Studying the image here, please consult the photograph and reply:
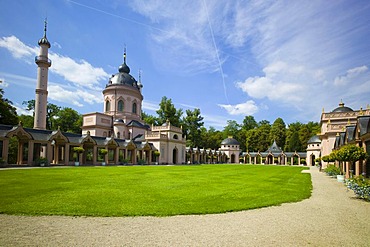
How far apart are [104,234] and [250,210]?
198 inches

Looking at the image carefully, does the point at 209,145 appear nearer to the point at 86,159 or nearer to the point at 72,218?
the point at 86,159

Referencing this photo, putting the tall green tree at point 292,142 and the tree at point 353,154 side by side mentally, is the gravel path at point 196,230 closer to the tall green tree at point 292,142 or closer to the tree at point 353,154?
the tree at point 353,154

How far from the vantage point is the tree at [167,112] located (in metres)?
67.8

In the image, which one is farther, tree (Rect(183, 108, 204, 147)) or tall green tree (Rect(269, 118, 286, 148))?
tall green tree (Rect(269, 118, 286, 148))

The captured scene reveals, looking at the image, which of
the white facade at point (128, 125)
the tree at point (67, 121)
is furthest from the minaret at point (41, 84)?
the tree at point (67, 121)

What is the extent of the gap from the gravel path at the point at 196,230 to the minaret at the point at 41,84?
36135mm

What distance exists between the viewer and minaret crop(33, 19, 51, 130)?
1492 inches

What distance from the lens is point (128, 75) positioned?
177 feet

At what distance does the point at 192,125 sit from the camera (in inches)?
2854

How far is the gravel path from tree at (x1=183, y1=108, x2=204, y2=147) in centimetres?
6424

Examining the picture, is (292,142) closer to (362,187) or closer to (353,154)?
(353,154)

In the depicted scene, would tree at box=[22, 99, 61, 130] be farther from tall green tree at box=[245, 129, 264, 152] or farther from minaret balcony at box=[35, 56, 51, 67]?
tall green tree at box=[245, 129, 264, 152]

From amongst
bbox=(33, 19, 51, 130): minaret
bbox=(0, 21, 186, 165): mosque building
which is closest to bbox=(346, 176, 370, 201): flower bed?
bbox=(0, 21, 186, 165): mosque building

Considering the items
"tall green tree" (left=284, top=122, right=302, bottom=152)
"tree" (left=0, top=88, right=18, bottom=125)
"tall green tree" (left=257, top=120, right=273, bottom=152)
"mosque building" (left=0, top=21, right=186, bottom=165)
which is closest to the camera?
"mosque building" (left=0, top=21, right=186, bottom=165)
